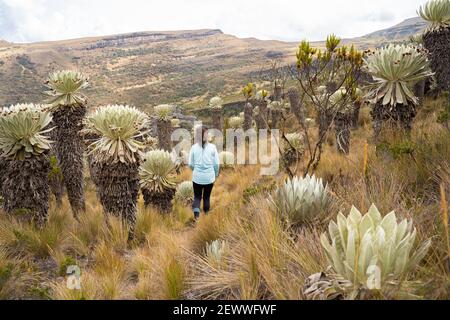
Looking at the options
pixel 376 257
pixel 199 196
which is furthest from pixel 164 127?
pixel 376 257

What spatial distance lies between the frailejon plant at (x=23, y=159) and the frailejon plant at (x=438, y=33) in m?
8.52

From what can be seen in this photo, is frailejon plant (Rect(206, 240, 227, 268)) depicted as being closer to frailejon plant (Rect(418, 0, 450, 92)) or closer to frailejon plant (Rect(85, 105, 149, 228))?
frailejon plant (Rect(85, 105, 149, 228))

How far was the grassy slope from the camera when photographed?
9.82 feet

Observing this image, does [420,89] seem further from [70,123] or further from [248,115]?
[248,115]

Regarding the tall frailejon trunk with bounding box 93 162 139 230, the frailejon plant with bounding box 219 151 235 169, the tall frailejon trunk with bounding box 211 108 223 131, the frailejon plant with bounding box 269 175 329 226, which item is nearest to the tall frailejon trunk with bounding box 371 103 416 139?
the frailejon plant with bounding box 269 175 329 226

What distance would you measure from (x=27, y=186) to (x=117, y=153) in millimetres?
1574

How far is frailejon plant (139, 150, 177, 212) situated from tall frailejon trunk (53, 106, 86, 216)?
137 cm

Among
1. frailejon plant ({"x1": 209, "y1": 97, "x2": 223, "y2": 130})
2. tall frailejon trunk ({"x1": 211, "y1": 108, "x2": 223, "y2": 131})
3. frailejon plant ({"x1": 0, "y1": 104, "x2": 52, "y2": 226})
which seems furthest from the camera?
tall frailejon trunk ({"x1": 211, "y1": 108, "x2": 223, "y2": 131})

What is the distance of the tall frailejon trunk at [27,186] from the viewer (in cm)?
584

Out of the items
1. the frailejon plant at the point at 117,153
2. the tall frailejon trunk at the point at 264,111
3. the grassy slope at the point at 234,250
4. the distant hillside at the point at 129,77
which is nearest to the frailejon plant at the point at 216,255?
the grassy slope at the point at 234,250
